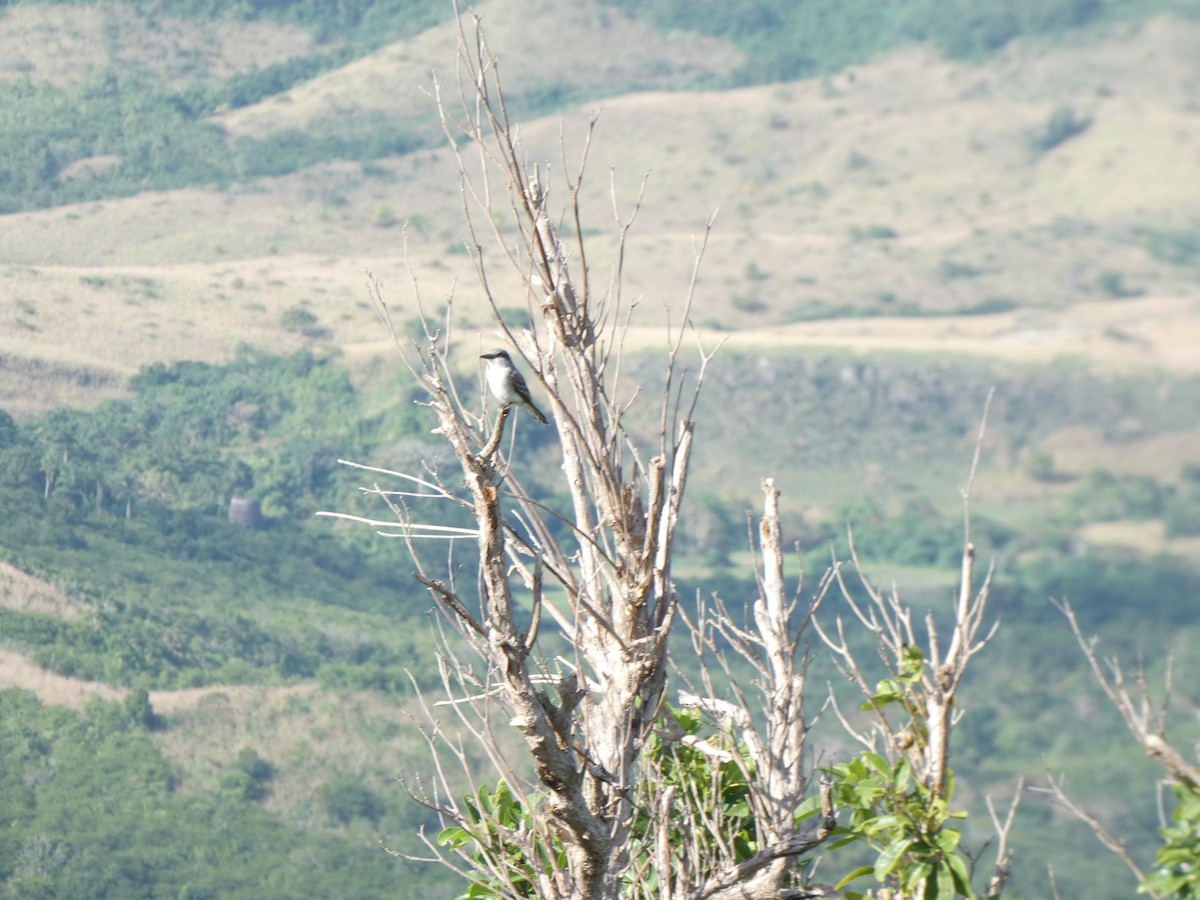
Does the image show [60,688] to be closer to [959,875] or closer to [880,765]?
[880,765]

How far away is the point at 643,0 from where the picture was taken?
130ft

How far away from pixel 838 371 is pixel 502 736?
20886 mm

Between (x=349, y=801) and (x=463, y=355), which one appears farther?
(x=463, y=355)

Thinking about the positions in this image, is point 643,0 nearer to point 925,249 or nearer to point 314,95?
point 925,249

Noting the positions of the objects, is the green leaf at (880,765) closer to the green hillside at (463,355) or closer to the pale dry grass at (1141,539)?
the green hillside at (463,355)

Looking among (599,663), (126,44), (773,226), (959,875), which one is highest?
(126,44)

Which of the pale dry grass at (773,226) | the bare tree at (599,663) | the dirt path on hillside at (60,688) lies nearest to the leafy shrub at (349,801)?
the dirt path on hillside at (60,688)

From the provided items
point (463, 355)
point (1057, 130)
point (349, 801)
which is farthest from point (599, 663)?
point (1057, 130)

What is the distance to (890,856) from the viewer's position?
3.89 m

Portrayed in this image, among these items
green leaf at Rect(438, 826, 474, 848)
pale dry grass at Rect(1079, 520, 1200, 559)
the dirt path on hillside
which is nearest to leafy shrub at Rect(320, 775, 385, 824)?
the dirt path on hillside

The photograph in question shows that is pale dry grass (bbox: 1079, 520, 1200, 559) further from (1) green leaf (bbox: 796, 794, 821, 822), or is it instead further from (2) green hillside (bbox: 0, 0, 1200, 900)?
(1) green leaf (bbox: 796, 794, 821, 822)

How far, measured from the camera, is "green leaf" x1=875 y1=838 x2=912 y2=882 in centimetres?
385

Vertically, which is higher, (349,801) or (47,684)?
(47,684)

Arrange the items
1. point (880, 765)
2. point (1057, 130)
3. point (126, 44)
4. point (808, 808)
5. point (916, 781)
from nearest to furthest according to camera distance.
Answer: point (880, 765) → point (916, 781) → point (808, 808) → point (126, 44) → point (1057, 130)
